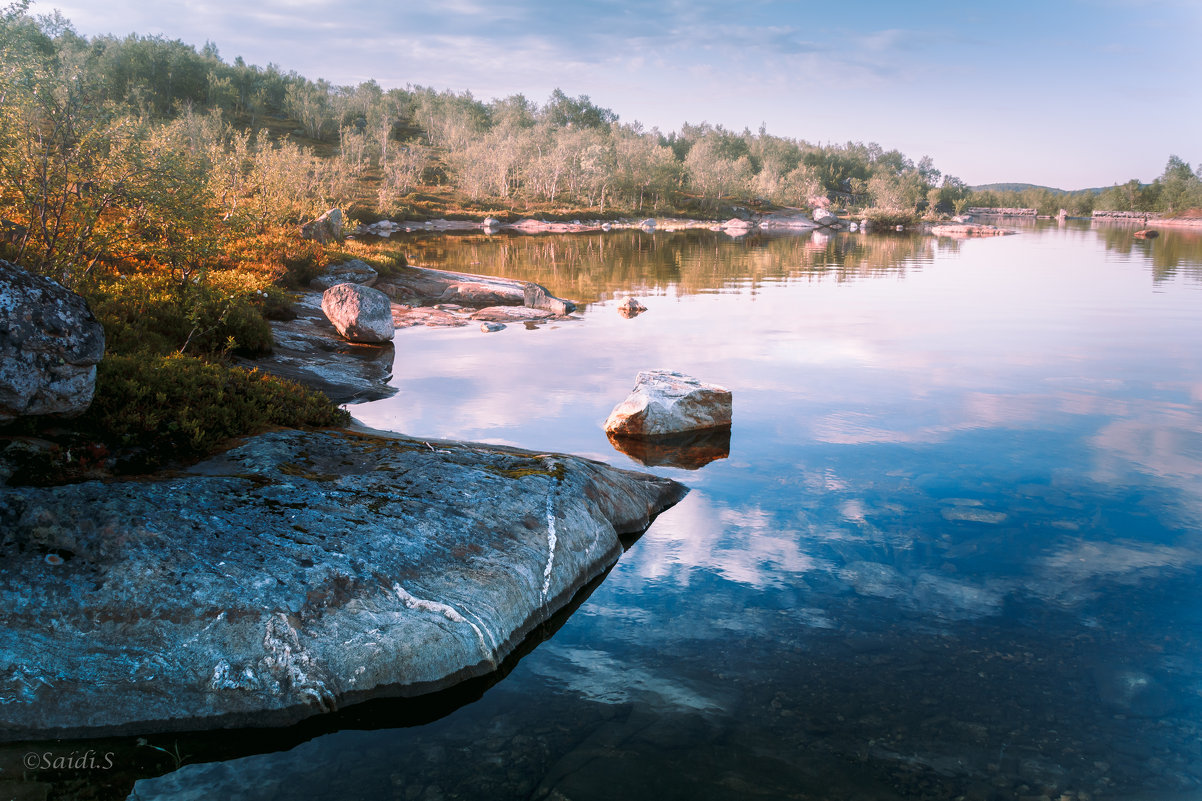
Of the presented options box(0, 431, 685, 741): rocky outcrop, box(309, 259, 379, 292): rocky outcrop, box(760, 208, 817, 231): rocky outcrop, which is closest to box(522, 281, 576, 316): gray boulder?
box(309, 259, 379, 292): rocky outcrop

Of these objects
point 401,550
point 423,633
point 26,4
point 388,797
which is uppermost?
point 26,4

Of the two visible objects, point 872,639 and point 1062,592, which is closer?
point 872,639

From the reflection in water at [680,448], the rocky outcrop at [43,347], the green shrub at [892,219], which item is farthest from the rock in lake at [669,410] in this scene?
the green shrub at [892,219]

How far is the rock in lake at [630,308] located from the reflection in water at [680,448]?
16833 mm

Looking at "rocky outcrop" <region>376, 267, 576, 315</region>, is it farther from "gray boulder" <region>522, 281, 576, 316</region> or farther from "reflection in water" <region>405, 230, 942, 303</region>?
"reflection in water" <region>405, 230, 942, 303</region>

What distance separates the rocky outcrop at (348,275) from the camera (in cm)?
3112

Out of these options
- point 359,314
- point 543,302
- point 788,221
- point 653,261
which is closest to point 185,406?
point 359,314

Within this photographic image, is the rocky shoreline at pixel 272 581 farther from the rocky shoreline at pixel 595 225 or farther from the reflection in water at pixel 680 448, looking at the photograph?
the rocky shoreline at pixel 595 225

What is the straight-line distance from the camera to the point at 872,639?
8.28 meters

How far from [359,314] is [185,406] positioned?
13.5 m

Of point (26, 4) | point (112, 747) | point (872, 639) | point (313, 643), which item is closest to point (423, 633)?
point (313, 643)

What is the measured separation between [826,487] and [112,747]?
35.0ft

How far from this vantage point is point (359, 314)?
22.9 meters

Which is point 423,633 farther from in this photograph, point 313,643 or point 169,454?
point 169,454
